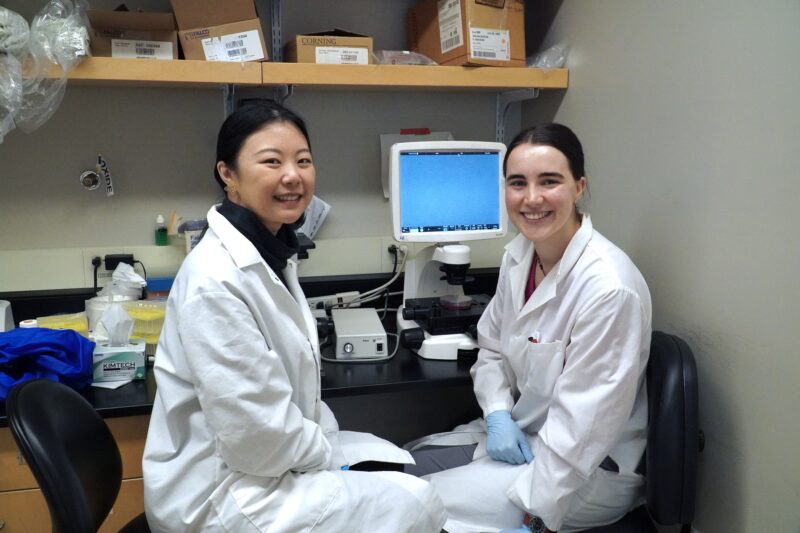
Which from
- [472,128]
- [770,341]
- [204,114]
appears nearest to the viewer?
[770,341]

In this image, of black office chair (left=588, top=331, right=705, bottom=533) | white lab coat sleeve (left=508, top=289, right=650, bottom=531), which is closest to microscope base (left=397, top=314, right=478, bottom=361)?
white lab coat sleeve (left=508, top=289, right=650, bottom=531)

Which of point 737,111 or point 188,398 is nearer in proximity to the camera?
point 188,398

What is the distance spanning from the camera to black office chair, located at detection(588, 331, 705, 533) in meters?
1.27

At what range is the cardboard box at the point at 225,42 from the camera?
5.53 ft

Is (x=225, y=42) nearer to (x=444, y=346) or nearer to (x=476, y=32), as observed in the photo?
(x=476, y=32)

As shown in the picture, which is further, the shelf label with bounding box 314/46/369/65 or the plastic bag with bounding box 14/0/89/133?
the shelf label with bounding box 314/46/369/65

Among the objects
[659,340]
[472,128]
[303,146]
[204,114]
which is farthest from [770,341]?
[204,114]

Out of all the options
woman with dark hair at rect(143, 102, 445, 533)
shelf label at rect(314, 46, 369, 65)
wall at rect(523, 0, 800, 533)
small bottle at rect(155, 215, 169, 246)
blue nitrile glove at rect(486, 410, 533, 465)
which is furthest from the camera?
small bottle at rect(155, 215, 169, 246)

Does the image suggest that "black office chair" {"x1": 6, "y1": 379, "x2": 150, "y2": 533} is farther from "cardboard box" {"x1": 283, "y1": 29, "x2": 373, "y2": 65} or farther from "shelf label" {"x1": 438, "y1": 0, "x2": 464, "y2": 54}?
"shelf label" {"x1": 438, "y1": 0, "x2": 464, "y2": 54}

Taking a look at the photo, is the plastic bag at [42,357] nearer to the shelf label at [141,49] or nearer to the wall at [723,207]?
the shelf label at [141,49]

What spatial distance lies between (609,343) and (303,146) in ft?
2.52

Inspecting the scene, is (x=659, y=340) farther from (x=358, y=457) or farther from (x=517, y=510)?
(x=358, y=457)

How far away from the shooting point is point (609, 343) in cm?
129

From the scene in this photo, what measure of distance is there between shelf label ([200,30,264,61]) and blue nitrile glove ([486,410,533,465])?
1.17 metres
